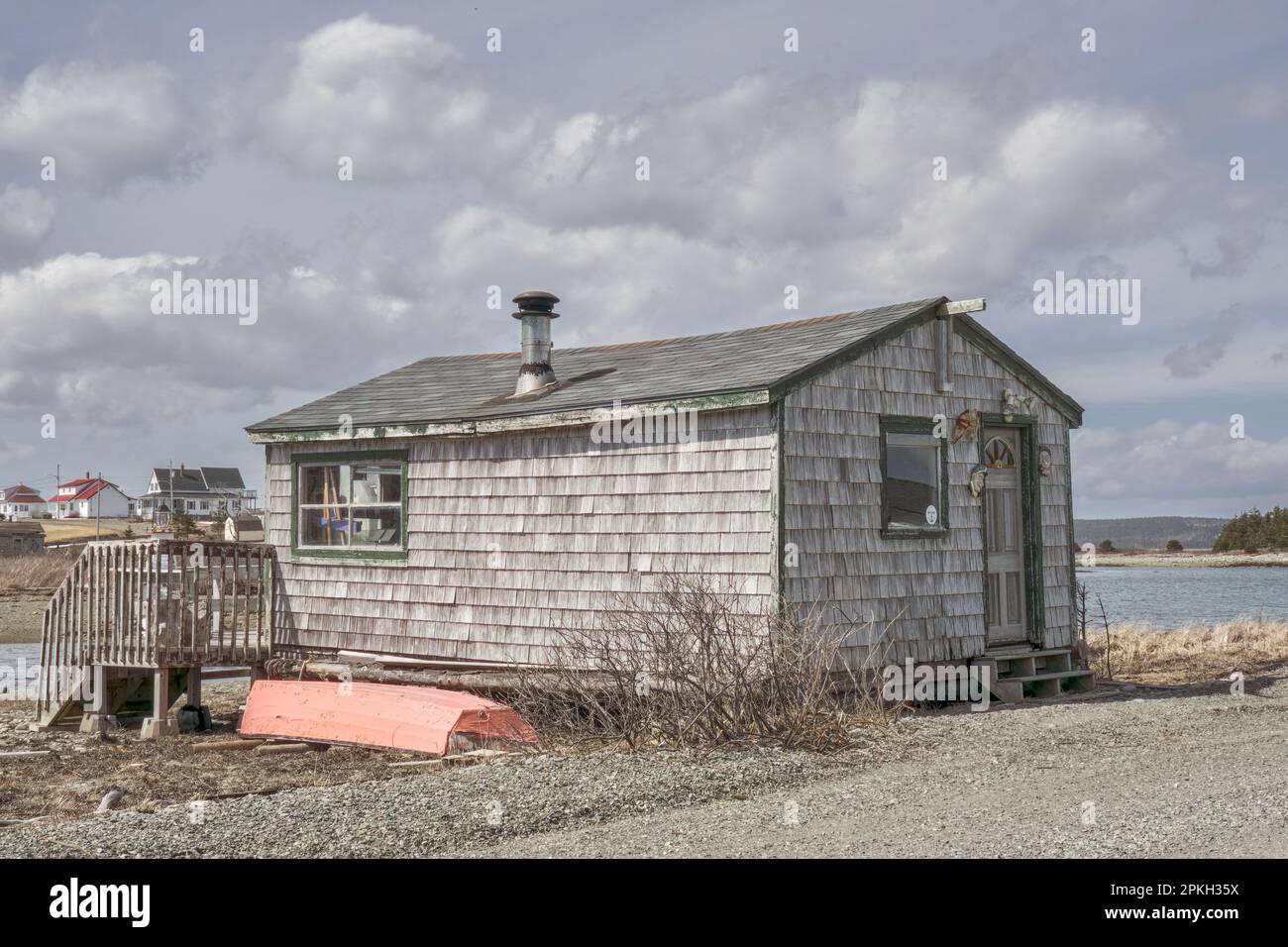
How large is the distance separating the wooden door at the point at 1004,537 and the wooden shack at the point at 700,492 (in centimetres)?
3

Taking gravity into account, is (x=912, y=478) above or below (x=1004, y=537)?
above

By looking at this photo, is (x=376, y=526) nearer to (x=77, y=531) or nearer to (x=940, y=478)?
(x=940, y=478)

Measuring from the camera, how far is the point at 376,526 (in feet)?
48.2

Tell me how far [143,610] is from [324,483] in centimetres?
257

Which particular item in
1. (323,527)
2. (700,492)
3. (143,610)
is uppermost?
(700,492)

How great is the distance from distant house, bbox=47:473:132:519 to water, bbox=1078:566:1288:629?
81216mm

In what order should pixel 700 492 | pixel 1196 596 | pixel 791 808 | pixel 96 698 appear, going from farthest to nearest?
pixel 1196 596 → pixel 96 698 → pixel 700 492 → pixel 791 808

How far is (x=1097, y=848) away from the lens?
6004 mm

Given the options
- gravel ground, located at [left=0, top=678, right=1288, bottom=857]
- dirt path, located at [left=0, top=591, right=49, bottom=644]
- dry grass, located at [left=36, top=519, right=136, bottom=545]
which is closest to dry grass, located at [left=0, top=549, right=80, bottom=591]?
dirt path, located at [left=0, top=591, right=49, bottom=644]

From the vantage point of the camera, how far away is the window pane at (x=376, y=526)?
14508 mm

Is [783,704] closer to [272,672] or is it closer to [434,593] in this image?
[434,593]

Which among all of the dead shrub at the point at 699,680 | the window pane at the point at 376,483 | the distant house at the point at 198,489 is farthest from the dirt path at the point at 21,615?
the distant house at the point at 198,489

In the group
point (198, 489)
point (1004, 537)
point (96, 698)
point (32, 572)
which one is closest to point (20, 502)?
point (198, 489)
